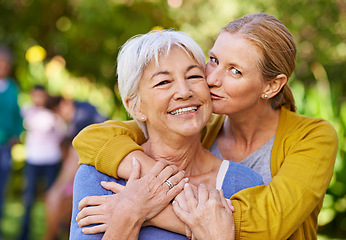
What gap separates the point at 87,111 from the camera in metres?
5.25

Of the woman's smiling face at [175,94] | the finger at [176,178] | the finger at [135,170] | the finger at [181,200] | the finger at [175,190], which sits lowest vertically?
the finger at [181,200]

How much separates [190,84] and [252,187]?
0.58 metres

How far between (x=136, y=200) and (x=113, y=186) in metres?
0.19

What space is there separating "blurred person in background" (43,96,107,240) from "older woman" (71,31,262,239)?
10.1ft

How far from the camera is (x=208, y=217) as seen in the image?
179 centimetres

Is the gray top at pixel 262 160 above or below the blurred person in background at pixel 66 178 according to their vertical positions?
above

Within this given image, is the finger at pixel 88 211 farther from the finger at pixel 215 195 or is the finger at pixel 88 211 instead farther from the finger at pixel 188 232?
the finger at pixel 215 195

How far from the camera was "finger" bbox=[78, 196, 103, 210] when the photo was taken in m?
1.88

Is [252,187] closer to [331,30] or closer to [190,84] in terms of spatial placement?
[190,84]

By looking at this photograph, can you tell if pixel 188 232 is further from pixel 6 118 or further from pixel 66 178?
pixel 6 118

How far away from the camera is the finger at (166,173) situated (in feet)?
6.26

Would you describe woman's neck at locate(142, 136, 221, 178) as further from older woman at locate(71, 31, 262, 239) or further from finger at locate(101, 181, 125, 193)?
finger at locate(101, 181, 125, 193)

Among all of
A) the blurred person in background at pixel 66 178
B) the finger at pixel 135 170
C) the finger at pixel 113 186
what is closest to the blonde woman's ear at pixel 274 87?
the finger at pixel 135 170

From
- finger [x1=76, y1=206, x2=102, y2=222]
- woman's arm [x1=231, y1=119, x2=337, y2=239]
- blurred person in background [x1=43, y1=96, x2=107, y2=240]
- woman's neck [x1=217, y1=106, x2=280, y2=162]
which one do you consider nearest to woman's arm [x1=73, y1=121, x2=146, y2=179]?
finger [x1=76, y1=206, x2=102, y2=222]
